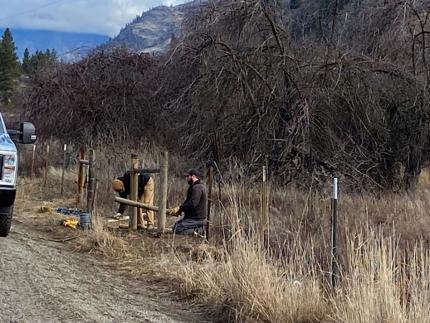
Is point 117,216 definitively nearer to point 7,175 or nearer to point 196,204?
point 196,204

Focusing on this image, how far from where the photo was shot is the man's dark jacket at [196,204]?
35.9 ft

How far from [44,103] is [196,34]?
39.4ft

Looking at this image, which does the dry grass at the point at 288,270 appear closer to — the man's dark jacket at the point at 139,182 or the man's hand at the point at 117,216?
the man's dark jacket at the point at 139,182

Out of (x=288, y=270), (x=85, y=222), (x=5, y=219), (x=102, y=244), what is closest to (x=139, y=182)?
(x=85, y=222)

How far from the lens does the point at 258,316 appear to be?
6090 millimetres

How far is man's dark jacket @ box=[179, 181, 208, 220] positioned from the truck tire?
9.68 feet

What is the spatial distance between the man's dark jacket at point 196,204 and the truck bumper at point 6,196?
131 inches

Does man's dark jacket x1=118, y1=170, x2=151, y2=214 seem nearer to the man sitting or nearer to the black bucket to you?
the black bucket

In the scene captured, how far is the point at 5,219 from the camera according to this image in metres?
8.88

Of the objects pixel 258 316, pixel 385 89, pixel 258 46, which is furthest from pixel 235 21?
pixel 258 316

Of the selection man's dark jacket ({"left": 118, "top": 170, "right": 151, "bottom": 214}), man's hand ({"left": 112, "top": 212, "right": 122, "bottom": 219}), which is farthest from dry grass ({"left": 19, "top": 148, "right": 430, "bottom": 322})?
man's hand ({"left": 112, "top": 212, "right": 122, "bottom": 219})

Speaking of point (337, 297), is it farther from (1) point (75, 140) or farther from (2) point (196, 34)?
(1) point (75, 140)

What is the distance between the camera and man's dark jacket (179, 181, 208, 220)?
1095cm

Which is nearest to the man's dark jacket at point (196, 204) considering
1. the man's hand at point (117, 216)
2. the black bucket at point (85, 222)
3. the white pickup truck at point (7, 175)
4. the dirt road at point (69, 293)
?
the black bucket at point (85, 222)
